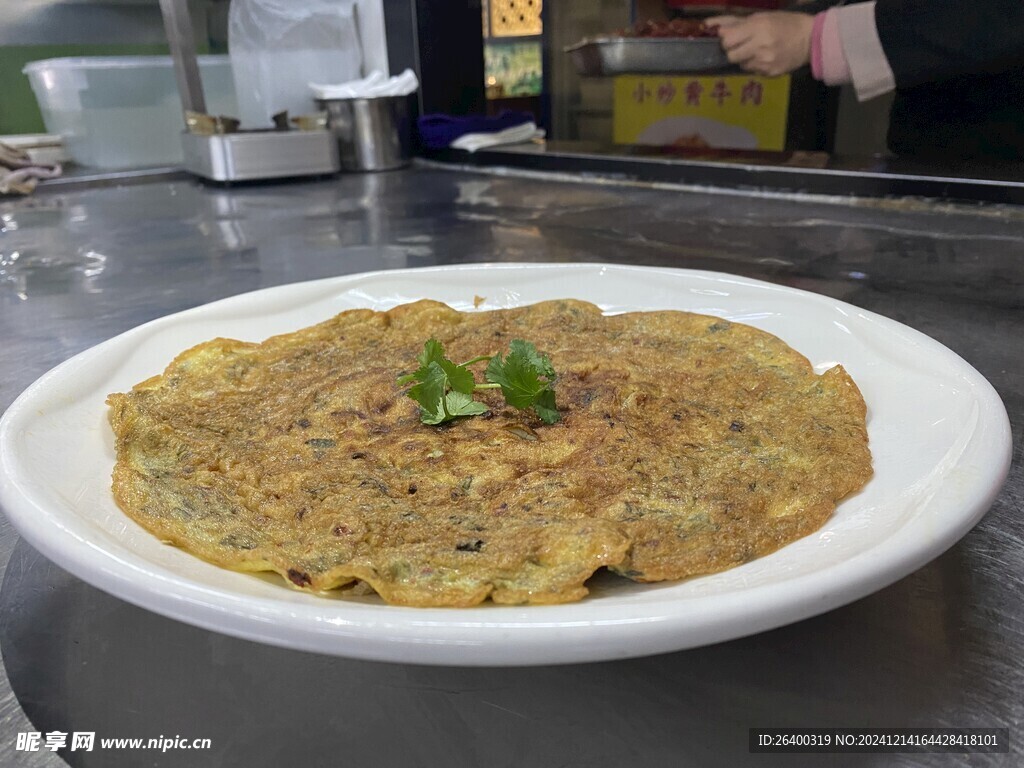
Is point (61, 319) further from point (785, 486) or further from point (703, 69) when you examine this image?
point (703, 69)

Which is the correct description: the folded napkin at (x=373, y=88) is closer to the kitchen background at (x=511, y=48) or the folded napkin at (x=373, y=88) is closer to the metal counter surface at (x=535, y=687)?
the kitchen background at (x=511, y=48)

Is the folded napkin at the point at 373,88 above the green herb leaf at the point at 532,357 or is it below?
above

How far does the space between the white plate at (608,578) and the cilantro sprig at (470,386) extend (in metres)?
0.34

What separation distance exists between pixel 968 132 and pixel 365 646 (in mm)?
4535

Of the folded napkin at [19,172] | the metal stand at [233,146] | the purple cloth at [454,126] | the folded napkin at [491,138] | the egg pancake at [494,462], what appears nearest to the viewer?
the egg pancake at [494,462]

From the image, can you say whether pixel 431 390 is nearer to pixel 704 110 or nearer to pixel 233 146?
pixel 233 146

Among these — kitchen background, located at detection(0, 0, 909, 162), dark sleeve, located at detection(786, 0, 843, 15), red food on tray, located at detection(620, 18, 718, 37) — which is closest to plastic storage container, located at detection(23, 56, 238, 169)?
kitchen background, located at detection(0, 0, 909, 162)

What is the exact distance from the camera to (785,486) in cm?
85

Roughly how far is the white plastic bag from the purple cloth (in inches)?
30.2

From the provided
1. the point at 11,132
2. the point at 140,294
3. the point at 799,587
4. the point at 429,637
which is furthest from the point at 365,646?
the point at 11,132

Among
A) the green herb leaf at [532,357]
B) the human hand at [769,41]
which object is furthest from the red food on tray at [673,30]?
the green herb leaf at [532,357]

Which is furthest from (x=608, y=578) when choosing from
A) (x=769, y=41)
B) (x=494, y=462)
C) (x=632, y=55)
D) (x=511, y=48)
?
(x=511, y=48)

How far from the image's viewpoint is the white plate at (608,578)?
57 centimetres

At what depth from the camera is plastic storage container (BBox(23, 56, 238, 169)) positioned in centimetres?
445
